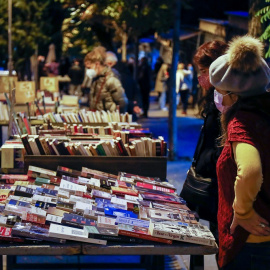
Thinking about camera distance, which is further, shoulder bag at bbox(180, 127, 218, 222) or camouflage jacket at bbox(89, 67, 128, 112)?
camouflage jacket at bbox(89, 67, 128, 112)

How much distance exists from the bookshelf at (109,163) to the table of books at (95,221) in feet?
1.40

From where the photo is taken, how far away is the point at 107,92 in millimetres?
9641

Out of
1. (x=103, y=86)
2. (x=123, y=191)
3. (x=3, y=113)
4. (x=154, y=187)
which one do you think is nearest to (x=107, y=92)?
(x=103, y=86)

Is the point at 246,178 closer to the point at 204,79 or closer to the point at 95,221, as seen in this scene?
the point at 95,221

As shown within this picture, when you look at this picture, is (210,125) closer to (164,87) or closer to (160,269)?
(160,269)

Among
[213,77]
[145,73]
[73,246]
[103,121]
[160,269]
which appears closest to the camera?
[213,77]

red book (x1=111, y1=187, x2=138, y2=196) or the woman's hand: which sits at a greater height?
the woman's hand

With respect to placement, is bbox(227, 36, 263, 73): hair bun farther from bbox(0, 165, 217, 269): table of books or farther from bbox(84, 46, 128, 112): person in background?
bbox(84, 46, 128, 112): person in background

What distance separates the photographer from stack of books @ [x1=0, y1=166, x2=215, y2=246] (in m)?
3.67

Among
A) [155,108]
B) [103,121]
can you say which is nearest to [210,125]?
[103,121]

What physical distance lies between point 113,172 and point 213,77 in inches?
86.7

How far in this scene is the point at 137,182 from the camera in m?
5.04

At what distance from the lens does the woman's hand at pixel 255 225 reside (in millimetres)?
3166

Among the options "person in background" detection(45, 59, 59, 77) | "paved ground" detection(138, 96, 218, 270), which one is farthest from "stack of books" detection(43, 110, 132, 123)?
"person in background" detection(45, 59, 59, 77)
